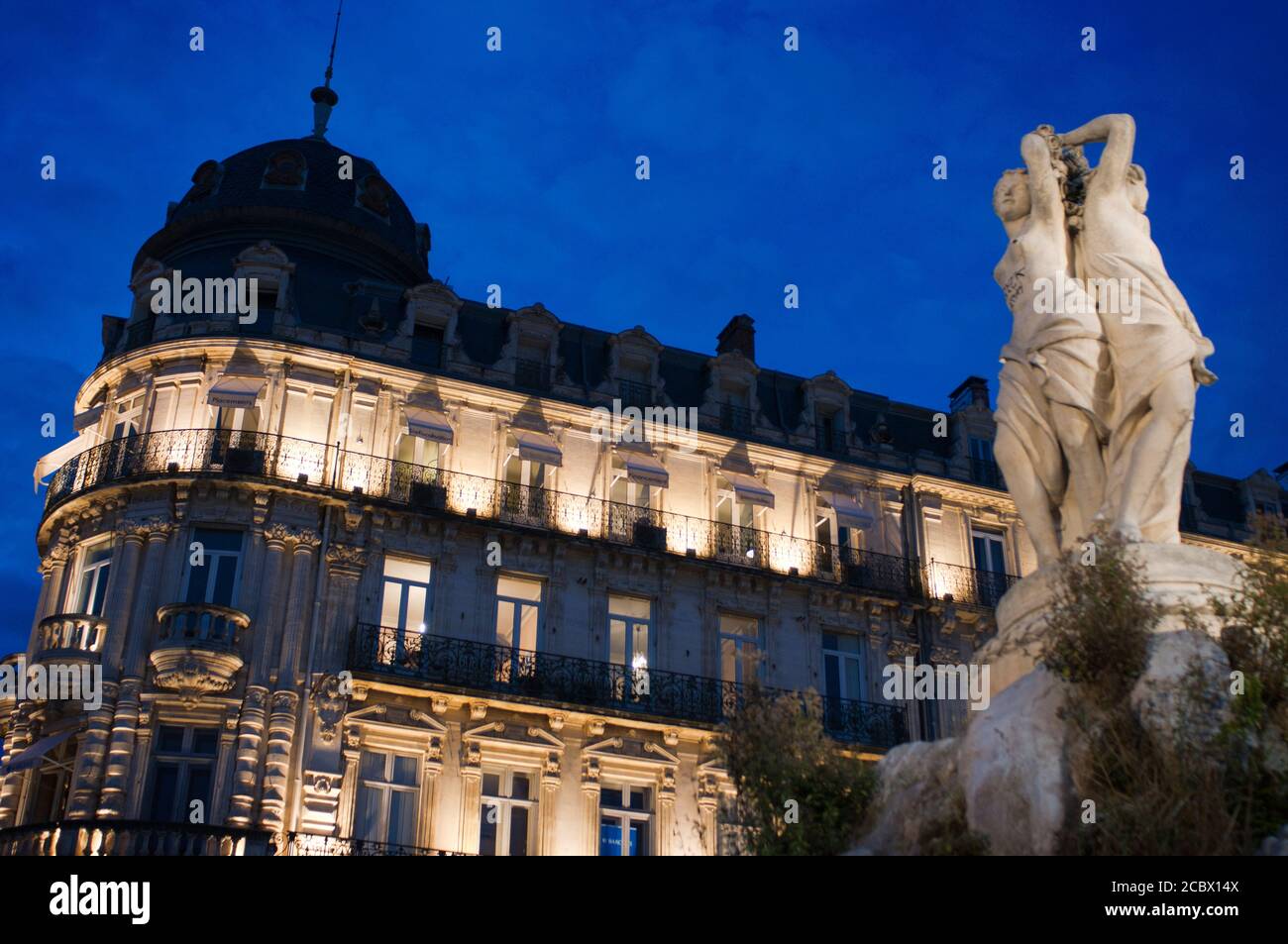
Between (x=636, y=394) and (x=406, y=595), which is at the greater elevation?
(x=636, y=394)

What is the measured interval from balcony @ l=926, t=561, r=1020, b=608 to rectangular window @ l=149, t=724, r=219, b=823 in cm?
1403

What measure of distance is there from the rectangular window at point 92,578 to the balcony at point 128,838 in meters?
4.38

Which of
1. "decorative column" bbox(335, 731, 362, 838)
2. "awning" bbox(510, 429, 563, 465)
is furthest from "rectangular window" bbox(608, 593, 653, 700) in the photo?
"decorative column" bbox(335, 731, 362, 838)

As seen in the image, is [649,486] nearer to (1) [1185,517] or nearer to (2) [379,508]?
(2) [379,508]

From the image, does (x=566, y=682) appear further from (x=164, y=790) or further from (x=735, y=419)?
(x=735, y=419)

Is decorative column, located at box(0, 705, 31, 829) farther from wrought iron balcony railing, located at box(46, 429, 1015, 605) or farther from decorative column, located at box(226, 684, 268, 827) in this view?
wrought iron balcony railing, located at box(46, 429, 1015, 605)

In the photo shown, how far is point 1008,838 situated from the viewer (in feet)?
22.3

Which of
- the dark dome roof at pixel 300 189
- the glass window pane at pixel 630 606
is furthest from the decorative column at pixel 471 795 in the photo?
the dark dome roof at pixel 300 189

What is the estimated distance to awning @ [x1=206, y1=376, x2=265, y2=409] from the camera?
2519cm

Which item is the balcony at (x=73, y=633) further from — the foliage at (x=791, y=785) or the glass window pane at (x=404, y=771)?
the foliage at (x=791, y=785)

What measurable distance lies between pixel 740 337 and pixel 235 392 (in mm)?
11944

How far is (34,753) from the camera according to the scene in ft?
73.4

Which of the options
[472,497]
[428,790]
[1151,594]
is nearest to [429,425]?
[472,497]
